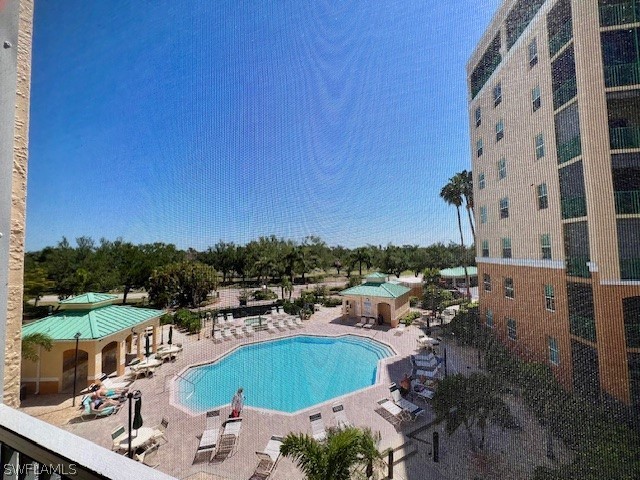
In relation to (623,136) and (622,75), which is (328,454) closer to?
(623,136)

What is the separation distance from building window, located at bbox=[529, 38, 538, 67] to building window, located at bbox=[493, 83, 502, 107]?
0.14 meters

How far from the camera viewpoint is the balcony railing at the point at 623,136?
1121 millimetres

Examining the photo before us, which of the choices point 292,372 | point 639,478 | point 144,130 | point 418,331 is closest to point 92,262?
point 144,130

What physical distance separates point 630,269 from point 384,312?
391 centimetres

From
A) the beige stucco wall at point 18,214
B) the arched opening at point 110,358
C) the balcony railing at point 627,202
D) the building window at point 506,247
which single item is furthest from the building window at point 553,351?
the arched opening at point 110,358

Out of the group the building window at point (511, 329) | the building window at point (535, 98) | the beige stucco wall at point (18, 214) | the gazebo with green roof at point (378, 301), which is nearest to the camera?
the beige stucco wall at point (18, 214)

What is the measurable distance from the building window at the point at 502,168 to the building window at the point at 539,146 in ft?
0.67

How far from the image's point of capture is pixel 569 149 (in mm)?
1323

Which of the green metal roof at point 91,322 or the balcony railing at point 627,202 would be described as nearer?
the balcony railing at point 627,202

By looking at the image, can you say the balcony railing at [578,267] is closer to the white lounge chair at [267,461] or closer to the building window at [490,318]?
the building window at [490,318]

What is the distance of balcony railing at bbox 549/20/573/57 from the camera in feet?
4.01

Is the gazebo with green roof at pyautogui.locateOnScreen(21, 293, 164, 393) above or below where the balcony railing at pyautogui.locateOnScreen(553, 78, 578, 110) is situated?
below

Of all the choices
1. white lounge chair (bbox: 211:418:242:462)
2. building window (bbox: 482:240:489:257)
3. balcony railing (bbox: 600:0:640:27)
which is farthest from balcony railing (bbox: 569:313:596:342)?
white lounge chair (bbox: 211:418:242:462)

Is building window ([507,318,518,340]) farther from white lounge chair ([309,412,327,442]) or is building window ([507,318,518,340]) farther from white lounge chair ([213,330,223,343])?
white lounge chair ([213,330,223,343])
